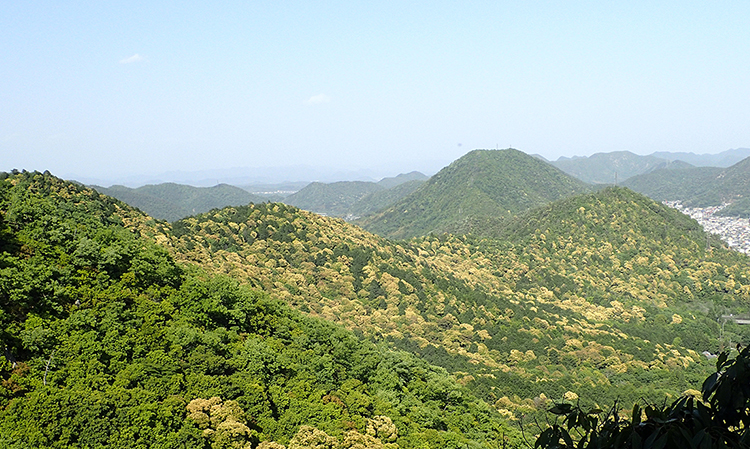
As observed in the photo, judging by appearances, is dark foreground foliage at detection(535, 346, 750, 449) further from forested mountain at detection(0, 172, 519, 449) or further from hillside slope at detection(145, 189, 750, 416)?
hillside slope at detection(145, 189, 750, 416)

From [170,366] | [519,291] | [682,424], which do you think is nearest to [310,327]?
[170,366]

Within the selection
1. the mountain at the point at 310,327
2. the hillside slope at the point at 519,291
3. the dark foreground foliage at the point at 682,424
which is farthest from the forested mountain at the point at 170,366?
the dark foreground foliage at the point at 682,424

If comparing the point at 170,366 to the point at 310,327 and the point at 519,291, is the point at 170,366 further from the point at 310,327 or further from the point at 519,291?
the point at 519,291

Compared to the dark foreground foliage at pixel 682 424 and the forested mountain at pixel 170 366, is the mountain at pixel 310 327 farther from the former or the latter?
the dark foreground foliage at pixel 682 424

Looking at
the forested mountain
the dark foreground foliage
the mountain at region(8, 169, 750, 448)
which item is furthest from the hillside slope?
the dark foreground foliage

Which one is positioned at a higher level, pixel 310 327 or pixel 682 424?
pixel 682 424

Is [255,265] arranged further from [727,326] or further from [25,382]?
[727,326]

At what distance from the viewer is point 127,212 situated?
58.3 meters

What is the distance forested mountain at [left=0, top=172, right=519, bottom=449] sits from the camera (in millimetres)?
20422

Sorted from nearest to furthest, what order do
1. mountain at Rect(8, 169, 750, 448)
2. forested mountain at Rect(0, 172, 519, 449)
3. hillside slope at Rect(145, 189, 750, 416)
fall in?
1. forested mountain at Rect(0, 172, 519, 449)
2. mountain at Rect(8, 169, 750, 448)
3. hillside slope at Rect(145, 189, 750, 416)

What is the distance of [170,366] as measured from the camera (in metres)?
25.3

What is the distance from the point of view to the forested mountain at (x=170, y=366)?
20422mm

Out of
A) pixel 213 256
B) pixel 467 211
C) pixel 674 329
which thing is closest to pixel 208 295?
pixel 213 256

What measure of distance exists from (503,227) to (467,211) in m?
43.9
